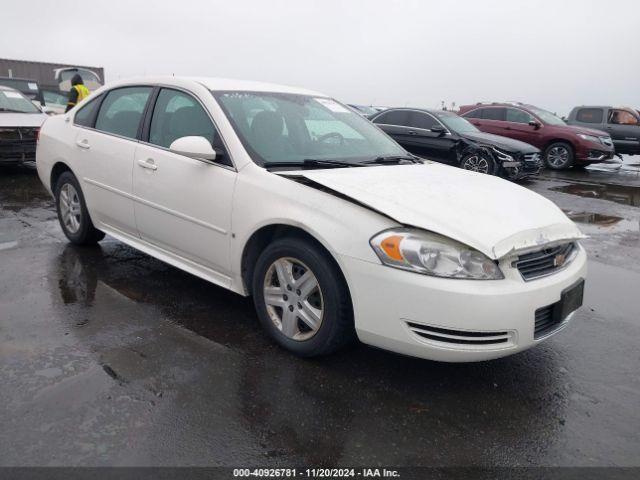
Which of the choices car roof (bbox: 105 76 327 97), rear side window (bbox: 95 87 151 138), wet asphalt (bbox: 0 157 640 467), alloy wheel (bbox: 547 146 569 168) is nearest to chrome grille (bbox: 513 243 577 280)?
wet asphalt (bbox: 0 157 640 467)

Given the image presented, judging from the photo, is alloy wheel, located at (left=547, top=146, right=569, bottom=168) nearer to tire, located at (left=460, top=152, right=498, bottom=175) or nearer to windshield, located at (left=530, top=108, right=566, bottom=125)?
windshield, located at (left=530, top=108, right=566, bottom=125)

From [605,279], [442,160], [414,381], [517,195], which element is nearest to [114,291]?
[414,381]

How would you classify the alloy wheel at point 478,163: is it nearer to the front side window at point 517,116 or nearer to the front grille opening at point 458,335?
the front side window at point 517,116

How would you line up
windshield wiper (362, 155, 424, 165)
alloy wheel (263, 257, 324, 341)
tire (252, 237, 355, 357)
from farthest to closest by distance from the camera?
windshield wiper (362, 155, 424, 165) → alloy wheel (263, 257, 324, 341) → tire (252, 237, 355, 357)

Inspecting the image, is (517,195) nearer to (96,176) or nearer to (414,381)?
(414,381)

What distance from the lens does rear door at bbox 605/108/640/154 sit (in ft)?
53.8

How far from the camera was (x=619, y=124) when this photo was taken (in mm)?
16656

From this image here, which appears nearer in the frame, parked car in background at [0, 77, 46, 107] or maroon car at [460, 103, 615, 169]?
maroon car at [460, 103, 615, 169]

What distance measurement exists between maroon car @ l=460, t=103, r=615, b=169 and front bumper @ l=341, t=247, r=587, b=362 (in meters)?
12.4

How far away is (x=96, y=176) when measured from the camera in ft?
14.8

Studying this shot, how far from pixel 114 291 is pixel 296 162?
5.89 ft

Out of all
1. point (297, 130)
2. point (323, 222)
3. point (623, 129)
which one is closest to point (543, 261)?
point (323, 222)

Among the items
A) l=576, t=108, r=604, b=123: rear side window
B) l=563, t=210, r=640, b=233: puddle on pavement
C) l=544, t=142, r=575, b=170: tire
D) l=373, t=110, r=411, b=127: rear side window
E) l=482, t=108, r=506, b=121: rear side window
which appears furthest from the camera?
l=576, t=108, r=604, b=123: rear side window

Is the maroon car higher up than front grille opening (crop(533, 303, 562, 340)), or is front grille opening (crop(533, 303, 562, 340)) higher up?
the maroon car
